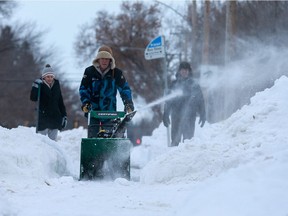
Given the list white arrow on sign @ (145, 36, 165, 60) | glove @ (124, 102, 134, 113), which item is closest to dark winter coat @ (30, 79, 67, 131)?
glove @ (124, 102, 134, 113)

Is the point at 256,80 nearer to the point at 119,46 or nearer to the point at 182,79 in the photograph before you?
the point at 182,79

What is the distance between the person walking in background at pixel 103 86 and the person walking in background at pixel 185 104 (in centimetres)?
250

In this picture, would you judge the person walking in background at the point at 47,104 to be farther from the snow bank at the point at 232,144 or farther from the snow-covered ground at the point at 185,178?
the snow bank at the point at 232,144

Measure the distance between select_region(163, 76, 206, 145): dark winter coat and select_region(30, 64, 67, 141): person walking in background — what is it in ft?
7.18

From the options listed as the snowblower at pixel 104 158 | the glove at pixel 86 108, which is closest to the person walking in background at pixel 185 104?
the glove at pixel 86 108

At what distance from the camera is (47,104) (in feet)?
36.8

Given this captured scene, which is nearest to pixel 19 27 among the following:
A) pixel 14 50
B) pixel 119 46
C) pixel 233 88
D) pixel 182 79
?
pixel 14 50

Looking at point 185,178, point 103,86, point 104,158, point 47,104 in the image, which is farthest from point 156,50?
point 185,178

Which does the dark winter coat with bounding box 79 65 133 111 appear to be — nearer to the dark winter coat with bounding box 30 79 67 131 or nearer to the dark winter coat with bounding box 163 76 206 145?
the dark winter coat with bounding box 30 79 67 131

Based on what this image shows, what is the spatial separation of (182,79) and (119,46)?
4310 cm

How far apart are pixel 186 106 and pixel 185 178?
179 inches

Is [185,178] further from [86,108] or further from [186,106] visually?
[186,106]

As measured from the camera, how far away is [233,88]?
23.3 meters

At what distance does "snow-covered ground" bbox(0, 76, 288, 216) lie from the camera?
541cm
